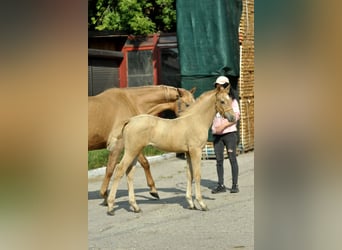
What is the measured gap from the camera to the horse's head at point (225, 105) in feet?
25.1

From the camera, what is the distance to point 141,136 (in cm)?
758

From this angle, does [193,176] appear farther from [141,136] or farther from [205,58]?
[205,58]

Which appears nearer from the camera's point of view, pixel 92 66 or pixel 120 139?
pixel 120 139

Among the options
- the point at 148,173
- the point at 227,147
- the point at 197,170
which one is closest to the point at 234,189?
the point at 227,147

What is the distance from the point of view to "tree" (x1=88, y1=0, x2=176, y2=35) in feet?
53.0

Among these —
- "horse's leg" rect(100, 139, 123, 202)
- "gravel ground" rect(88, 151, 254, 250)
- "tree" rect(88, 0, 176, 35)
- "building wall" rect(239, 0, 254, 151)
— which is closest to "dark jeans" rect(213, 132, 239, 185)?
"gravel ground" rect(88, 151, 254, 250)

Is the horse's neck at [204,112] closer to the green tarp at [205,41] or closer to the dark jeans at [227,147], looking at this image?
the dark jeans at [227,147]

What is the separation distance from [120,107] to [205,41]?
4.97 meters

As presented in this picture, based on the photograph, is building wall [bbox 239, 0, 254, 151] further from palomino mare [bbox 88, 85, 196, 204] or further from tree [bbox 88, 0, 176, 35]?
palomino mare [bbox 88, 85, 196, 204]

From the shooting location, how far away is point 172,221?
719cm
